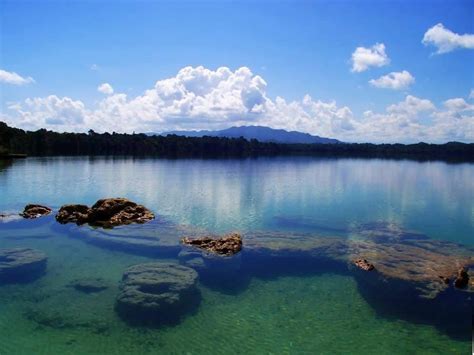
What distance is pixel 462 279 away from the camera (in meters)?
21.5

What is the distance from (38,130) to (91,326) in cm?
17926

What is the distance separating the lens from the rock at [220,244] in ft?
87.5

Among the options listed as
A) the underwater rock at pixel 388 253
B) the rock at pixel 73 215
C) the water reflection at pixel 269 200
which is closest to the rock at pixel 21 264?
the rock at pixel 73 215

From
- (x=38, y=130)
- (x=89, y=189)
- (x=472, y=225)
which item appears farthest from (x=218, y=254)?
(x=38, y=130)

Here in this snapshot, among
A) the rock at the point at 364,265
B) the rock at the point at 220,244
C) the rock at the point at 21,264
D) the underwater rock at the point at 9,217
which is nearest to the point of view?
the rock at the point at 21,264

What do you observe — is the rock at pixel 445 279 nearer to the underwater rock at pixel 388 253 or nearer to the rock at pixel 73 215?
the underwater rock at pixel 388 253

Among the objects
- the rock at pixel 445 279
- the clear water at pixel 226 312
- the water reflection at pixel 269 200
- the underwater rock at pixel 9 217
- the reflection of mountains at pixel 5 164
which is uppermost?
the reflection of mountains at pixel 5 164

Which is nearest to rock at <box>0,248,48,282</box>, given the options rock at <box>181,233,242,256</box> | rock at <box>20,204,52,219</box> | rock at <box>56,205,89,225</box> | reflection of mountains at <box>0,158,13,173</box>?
rock at <box>181,233,242,256</box>

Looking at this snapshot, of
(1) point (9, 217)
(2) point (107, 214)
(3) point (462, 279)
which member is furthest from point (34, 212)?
(3) point (462, 279)

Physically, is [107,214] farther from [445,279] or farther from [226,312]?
[445,279]

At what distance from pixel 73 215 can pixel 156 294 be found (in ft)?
75.9

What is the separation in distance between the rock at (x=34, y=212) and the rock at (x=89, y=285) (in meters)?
20.8

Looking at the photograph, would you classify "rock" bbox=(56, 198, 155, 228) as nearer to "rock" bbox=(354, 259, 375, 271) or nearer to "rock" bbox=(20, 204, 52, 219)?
"rock" bbox=(20, 204, 52, 219)

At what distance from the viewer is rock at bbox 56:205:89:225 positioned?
37.2 m
